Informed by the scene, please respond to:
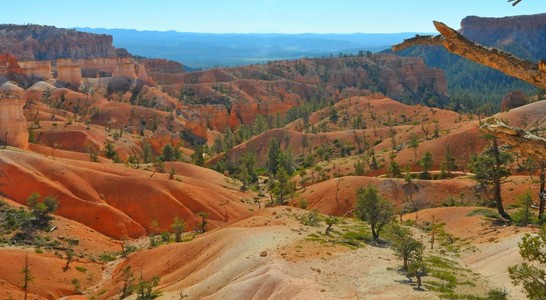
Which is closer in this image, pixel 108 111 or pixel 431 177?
pixel 431 177

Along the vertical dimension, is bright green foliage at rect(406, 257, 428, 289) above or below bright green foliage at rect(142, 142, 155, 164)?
above

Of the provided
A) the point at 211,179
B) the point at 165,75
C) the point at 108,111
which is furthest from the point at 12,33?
the point at 211,179

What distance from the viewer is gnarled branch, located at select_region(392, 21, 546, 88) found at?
297 inches

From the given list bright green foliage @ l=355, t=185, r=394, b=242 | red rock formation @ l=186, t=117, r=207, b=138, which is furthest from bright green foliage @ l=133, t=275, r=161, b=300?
red rock formation @ l=186, t=117, r=207, b=138

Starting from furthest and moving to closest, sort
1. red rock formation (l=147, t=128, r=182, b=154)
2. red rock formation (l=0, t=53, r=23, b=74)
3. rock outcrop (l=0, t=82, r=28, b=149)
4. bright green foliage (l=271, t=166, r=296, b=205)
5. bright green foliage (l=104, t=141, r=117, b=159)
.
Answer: red rock formation (l=0, t=53, r=23, b=74)
red rock formation (l=147, t=128, r=182, b=154)
bright green foliage (l=104, t=141, r=117, b=159)
rock outcrop (l=0, t=82, r=28, b=149)
bright green foliage (l=271, t=166, r=296, b=205)

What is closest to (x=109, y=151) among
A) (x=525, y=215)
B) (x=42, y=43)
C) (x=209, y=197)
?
(x=209, y=197)

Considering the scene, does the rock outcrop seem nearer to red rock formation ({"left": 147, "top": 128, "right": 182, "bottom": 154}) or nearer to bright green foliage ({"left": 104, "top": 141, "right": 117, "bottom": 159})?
bright green foliage ({"left": 104, "top": 141, "right": 117, "bottom": 159})

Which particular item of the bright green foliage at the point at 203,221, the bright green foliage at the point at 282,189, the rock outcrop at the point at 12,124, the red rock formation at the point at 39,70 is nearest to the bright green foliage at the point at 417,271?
the bright green foliage at the point at 203,221

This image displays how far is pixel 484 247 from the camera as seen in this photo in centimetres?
3297

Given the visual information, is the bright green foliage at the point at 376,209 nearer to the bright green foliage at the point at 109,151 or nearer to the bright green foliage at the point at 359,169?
the bright green foliage at the point at 359,169

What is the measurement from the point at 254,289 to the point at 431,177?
4308cm

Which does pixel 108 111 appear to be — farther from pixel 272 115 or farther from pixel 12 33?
pixel 12 33

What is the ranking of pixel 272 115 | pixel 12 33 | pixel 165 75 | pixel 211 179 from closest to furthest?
pixel 211 179 < pixel 272 115 < pixel 165 75 < pixel 12 33

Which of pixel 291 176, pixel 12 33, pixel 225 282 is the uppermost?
pixel 12 33
